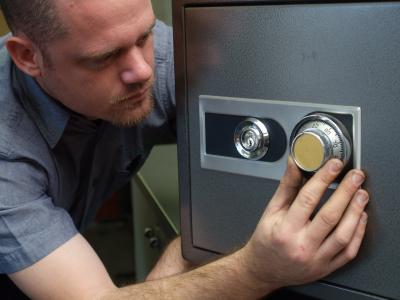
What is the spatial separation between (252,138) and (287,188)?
5cm

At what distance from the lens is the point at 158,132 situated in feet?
2.92

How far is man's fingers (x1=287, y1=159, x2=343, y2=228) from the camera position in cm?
40

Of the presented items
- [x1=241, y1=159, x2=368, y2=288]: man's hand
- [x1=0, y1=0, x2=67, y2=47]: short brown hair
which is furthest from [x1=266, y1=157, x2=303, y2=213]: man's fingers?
[x1=0, y1=0, x2=67, y2=47]: short brown hair

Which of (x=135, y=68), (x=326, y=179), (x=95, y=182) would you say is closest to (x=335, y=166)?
(x=326, y=179)

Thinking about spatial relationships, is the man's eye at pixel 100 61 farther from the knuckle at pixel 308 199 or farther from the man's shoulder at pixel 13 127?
the knuckle at pixel 308 199

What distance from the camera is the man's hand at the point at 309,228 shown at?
0.40 metres

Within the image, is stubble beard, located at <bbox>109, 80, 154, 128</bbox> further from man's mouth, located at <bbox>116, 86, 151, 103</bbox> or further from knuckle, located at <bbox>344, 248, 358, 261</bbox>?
knuckle, located at <bbox>344, 248, 358, 261</bbox>

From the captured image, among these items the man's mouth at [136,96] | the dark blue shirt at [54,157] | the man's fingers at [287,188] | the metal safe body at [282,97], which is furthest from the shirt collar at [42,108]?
the man's fingers at [287,188]

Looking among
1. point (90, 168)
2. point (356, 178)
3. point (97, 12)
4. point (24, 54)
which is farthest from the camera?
point (90, 168)

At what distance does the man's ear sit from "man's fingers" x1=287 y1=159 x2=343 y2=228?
1.43ft

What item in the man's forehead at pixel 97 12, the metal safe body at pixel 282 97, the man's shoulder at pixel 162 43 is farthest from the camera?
the man's shoulder at pixel 162 43

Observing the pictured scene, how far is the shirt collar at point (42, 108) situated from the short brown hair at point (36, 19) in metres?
0.07

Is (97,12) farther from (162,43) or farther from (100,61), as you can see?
(162,43)

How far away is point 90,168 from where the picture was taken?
850 millimetres
